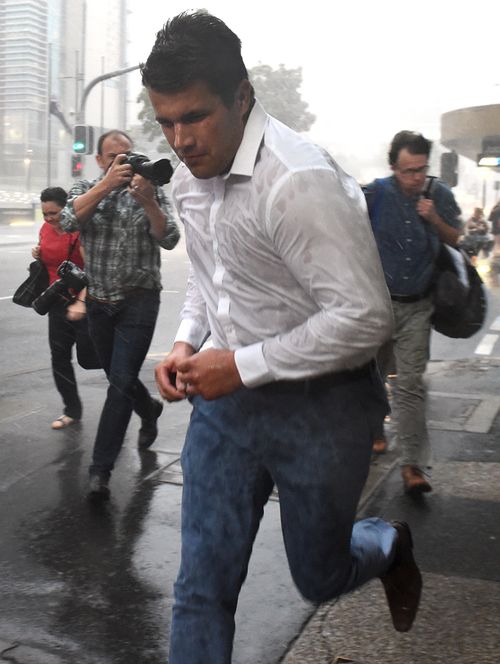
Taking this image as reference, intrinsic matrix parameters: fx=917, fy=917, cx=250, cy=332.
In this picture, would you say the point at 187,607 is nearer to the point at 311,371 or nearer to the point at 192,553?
the point at 192,553

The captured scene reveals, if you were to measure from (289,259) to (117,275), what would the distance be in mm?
2806

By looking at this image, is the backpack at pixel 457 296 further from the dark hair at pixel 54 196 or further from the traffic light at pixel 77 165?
the traffic light at pixel 77 165

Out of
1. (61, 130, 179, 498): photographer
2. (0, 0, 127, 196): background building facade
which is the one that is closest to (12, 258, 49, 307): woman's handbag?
(61, 130, 179, 498): photographer

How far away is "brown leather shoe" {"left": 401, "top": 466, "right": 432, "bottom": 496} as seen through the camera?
458cm

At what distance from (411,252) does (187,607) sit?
2.88 m

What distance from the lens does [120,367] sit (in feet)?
15.3

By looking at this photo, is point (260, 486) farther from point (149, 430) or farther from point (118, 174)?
point (149, 430)

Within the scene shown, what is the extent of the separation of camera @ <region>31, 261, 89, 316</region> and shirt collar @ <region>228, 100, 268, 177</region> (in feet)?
10.2

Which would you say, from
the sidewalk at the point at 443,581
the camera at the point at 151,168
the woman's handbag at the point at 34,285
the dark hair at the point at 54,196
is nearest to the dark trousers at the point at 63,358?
the woman's handbag at the point at 34,285

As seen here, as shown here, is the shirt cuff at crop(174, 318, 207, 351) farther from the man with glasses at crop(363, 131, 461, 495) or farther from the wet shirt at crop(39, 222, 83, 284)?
the wet shirt at crop(39, 222, 83, 284)

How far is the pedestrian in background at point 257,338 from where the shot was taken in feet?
6.48

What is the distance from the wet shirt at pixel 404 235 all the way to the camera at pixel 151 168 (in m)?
1.18

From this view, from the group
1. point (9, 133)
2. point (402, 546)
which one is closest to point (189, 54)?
point (402, 546)

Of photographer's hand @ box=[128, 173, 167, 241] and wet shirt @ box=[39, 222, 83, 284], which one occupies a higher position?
photographer's hand @ box=[128, 173, 167, 241]
